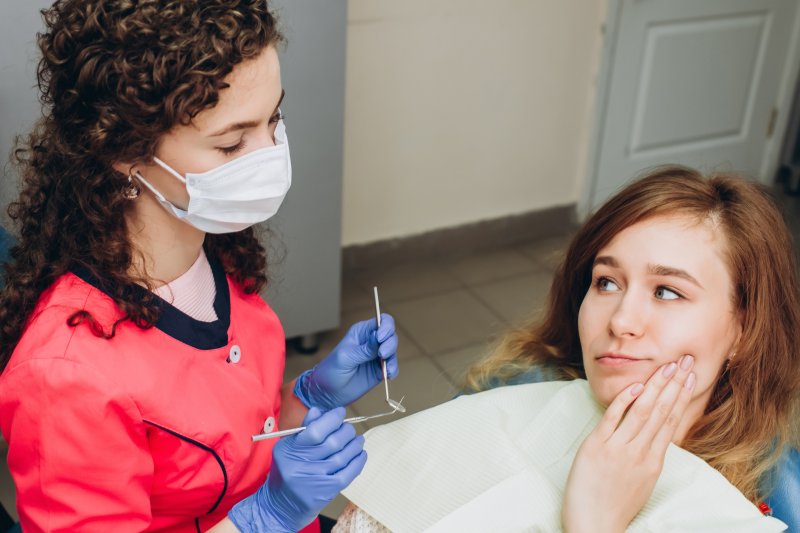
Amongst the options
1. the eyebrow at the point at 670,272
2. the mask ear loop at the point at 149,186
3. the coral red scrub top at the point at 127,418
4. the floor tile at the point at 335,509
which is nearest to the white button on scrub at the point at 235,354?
the coral red scrub top at the point at 127,418

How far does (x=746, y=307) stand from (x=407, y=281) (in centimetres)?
207

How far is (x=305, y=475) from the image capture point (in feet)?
3.76

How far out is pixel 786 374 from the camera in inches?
52.3

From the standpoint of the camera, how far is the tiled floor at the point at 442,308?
2.68 meters

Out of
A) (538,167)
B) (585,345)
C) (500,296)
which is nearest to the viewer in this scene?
(585,345)

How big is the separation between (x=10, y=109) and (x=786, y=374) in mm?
1631

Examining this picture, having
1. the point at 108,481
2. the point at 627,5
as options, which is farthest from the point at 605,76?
the point at 108,481

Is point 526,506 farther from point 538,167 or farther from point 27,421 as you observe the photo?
point 538,167

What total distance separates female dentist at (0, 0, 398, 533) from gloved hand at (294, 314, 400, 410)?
190 millimetres

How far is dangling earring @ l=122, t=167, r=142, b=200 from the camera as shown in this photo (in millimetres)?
1146

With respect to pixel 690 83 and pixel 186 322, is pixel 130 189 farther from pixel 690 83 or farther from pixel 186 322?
pixel 690 83

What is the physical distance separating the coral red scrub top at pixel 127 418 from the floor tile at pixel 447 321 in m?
1.61

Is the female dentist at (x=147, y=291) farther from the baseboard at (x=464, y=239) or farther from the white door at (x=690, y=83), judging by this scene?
the white door at (x=690, y=83)

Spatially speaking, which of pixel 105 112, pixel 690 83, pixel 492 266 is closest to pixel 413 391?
pixel 492 266
